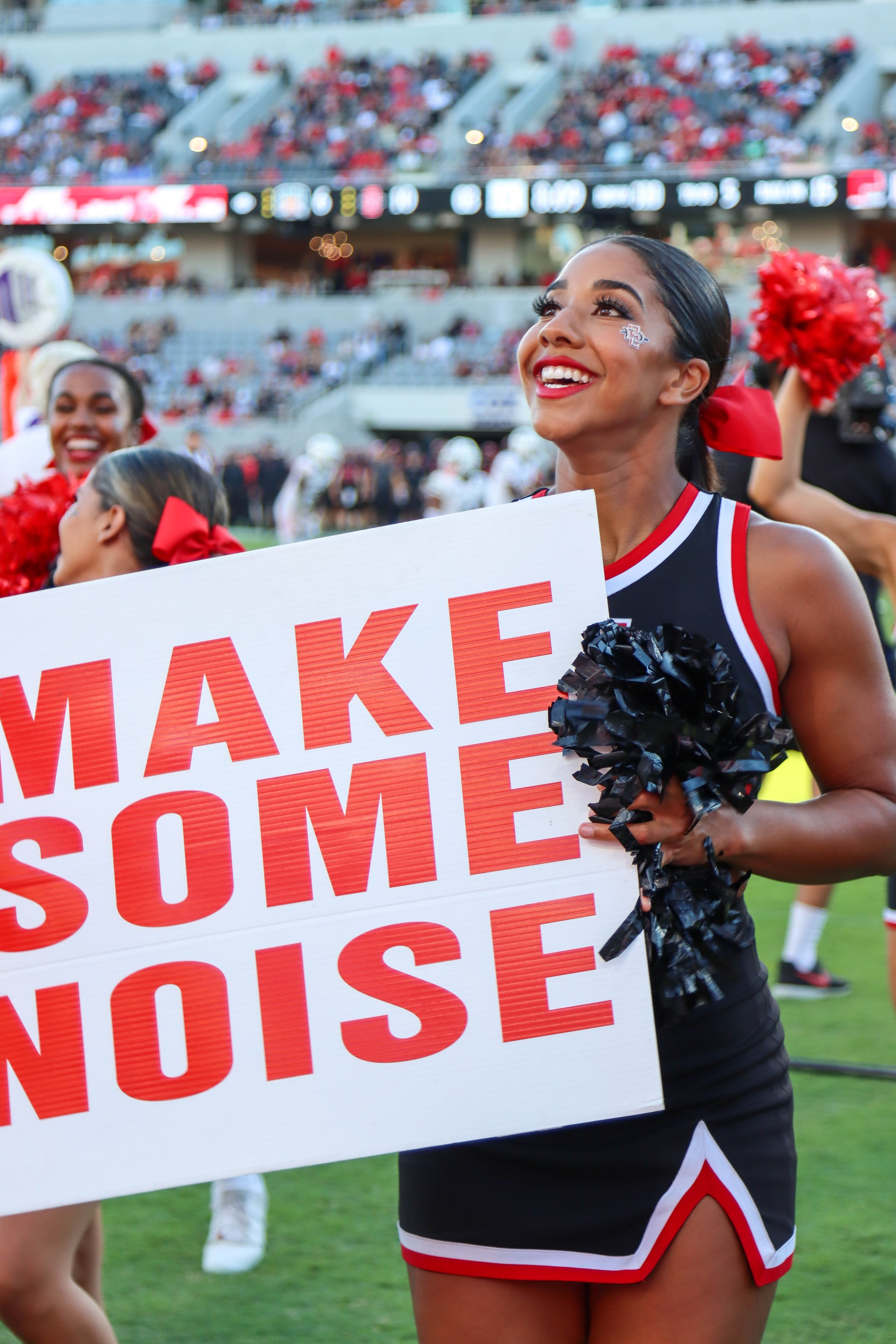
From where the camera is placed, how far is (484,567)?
1.63m

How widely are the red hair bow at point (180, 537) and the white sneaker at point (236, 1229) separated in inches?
56.1

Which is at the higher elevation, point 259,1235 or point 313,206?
point 313,206

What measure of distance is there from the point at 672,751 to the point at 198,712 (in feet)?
1.73

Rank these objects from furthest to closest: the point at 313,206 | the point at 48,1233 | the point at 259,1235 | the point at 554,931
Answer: the point at 313,206 < the point at 259,1235 < the point at 48,1233 < the point at 554,931

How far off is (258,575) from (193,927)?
38 centimetres

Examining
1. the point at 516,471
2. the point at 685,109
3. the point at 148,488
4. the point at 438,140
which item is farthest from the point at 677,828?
the point at 438,140

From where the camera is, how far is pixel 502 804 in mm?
1598

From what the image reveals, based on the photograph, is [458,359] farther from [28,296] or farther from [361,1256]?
[361,1256]

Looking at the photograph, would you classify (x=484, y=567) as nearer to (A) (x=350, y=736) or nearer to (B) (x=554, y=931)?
(A) (x=350, y=736)

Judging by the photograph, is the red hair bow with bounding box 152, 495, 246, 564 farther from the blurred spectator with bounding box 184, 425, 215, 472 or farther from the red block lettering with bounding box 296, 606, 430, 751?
the red block lettering with bounding box 296, 606, 430, 751

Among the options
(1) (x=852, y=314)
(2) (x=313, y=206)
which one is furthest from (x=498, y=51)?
(1) (x=852, y=314)

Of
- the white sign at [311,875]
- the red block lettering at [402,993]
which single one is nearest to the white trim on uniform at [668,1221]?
the white sign at [311,875]

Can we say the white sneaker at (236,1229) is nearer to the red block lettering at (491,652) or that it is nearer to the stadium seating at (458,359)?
the red block lettering at (491,652)

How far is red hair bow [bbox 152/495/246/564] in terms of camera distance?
2180 millimetres
